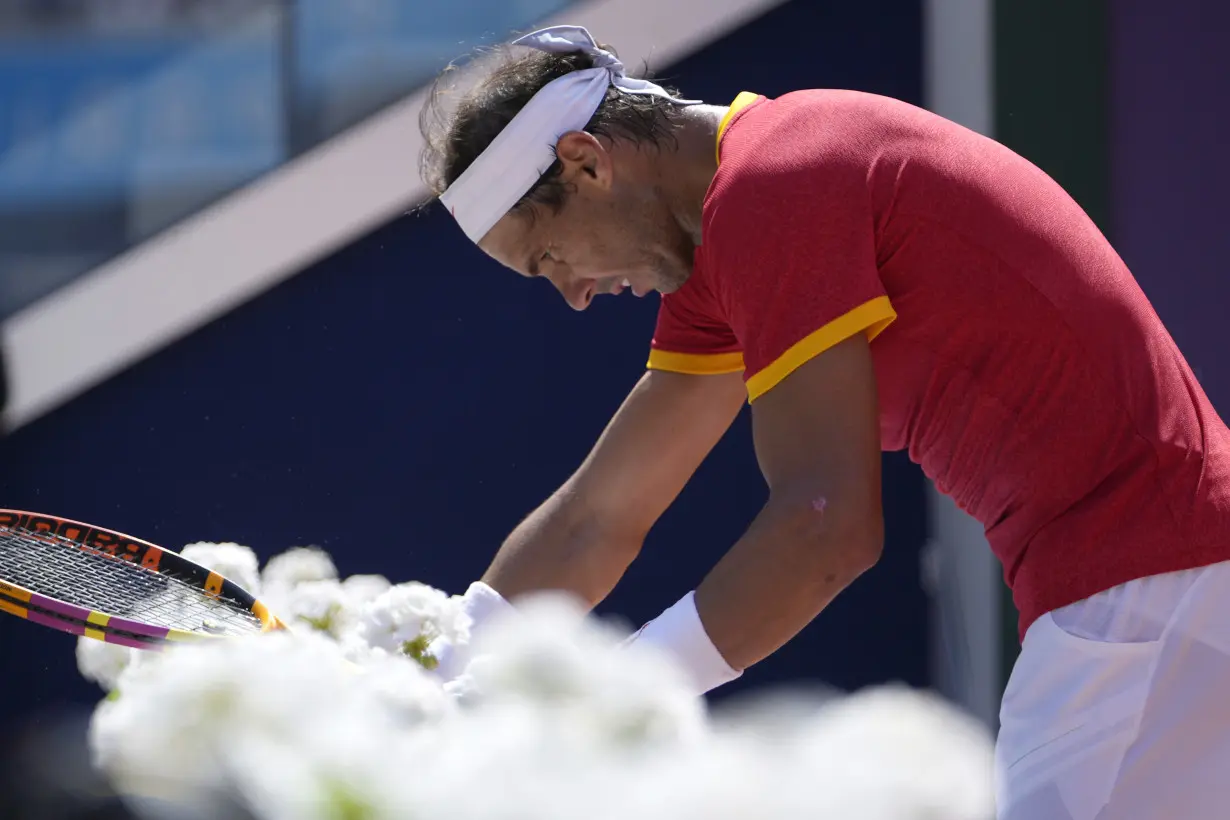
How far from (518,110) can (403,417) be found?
7.77 ft

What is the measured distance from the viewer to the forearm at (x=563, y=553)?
2.15 m

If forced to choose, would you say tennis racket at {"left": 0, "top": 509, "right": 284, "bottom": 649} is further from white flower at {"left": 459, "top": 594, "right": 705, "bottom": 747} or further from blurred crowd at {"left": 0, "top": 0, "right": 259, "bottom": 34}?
blurred crowd at {"left": 0, "top": 0, "right": 259, "bottom": 34}

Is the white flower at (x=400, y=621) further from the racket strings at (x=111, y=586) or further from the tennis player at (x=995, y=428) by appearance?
the tennis player at (x=995, y=428)

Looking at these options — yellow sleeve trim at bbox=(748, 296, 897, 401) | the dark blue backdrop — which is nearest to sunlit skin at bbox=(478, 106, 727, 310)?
yellow sleeve trim at bbox=(748, 296, 897, 401)

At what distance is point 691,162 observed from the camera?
5.89 feet

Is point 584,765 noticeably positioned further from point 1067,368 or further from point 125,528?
point 125,528

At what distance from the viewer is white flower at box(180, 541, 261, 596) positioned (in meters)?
1.90

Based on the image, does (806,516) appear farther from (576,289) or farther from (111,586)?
(111,586)

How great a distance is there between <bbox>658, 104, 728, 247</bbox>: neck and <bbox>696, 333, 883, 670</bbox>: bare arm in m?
0.41

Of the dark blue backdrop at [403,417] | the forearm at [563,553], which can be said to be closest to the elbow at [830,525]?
the forearm at [563,553]

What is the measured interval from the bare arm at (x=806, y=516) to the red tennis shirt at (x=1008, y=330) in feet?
0.24

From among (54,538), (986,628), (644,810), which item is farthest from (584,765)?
(986,628)

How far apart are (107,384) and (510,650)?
3.58m

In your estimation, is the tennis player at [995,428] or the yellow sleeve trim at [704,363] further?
the yellow sleeve trim at [704,363]
